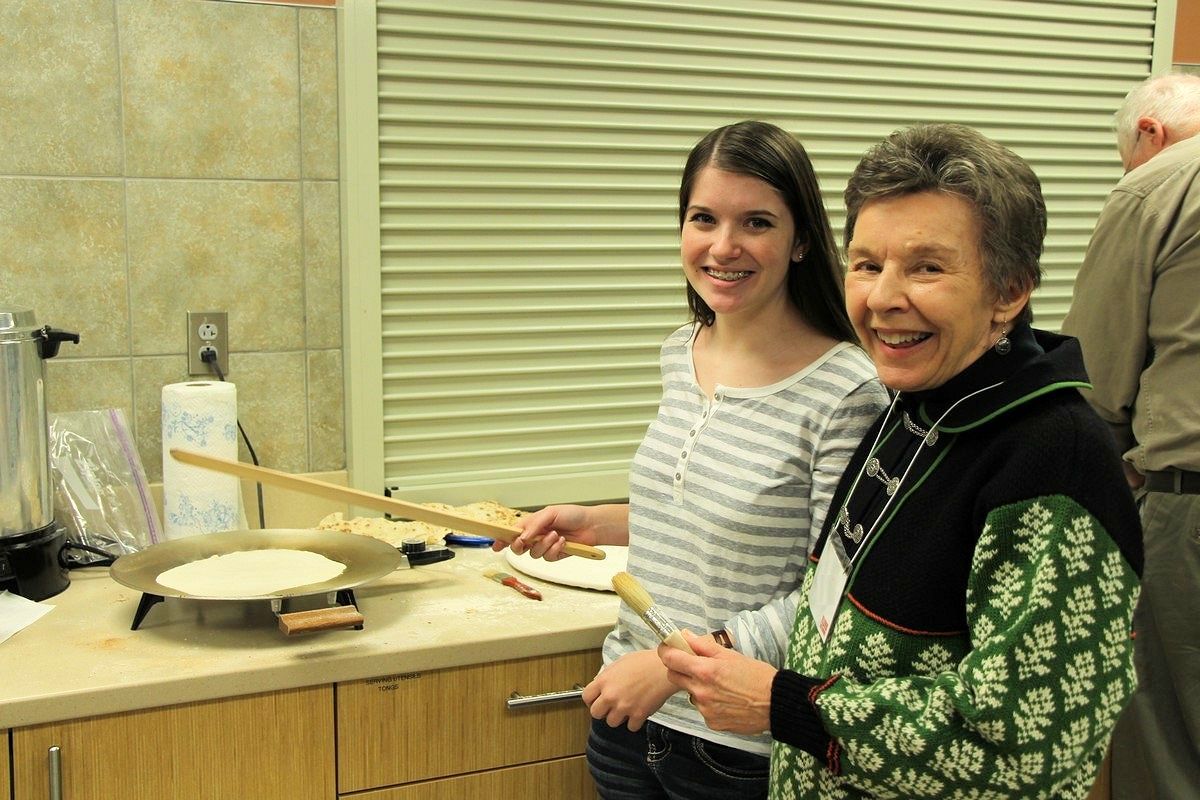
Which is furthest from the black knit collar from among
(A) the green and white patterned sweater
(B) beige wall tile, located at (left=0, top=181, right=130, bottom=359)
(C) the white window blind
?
(B) beige wall tile, located at (left=0, top=181, right=130, bottom=359)

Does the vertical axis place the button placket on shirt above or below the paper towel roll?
above

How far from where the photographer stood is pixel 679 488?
4.35 feet

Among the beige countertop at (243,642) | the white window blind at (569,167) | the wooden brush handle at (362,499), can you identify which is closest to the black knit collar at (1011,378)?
the wooden brush handle at (362,499)

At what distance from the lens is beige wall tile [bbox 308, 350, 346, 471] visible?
2.13 metres

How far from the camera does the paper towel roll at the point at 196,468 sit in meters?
1.90

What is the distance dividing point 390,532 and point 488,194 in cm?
67

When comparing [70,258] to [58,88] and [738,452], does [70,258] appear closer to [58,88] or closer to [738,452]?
[58,88]

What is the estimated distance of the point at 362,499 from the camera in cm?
157

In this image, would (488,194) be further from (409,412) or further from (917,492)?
(917,492)

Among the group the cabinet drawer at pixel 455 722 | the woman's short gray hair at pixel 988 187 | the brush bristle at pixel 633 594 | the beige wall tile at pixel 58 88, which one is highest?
the beige wall tile at pixel 58 88

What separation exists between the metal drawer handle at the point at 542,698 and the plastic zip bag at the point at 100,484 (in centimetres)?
73

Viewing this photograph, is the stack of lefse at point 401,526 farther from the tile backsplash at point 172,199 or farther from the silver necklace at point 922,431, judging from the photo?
the silver necklace at point 922,431

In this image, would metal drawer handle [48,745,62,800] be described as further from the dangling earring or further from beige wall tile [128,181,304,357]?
the dangling earring

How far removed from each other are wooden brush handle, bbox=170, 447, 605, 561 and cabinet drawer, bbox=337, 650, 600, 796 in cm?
18
